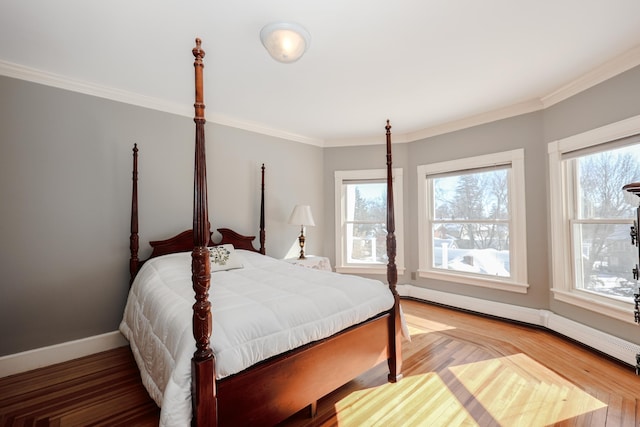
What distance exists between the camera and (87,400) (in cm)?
198

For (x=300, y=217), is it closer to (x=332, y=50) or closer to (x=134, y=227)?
(x=134, y=227)

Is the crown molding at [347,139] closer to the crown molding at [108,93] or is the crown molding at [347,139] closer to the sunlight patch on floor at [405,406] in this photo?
the crown molding at [108,93]

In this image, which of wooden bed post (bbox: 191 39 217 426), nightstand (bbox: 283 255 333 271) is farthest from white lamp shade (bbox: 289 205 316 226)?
wooden bed post (bbox: 191 39 217 426)

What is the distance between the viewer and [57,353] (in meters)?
2.49

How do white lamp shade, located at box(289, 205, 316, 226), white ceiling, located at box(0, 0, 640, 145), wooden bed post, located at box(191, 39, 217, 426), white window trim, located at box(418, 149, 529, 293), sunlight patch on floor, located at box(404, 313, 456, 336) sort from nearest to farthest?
wooden bed post, located at box(191, 39, 217, 426) → white ceiling, located at box(0, 0, 640, 145) → sunlight patch on floor, located at box(404, 313, 456, 336) → white window trim, located at box(418, 149, 529, 293) → white lamp shade, located at box(289, 205, 316, 226)

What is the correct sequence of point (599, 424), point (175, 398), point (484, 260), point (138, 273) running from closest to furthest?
point (175, 398) < point (599, 424) < point (138, 273) < point (484, 260)

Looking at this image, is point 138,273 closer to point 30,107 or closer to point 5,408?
point 5,408

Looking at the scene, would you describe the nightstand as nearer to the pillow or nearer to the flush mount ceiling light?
the pillow

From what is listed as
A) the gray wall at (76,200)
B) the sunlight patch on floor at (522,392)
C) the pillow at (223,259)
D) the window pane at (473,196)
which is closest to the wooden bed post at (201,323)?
the pillow at (223,259)

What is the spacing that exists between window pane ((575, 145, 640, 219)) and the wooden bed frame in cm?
194

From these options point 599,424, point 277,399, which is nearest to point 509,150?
point 599,424

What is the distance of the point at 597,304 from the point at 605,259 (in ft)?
1.30

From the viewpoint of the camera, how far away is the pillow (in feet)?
8.97

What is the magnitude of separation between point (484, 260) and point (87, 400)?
396cm
